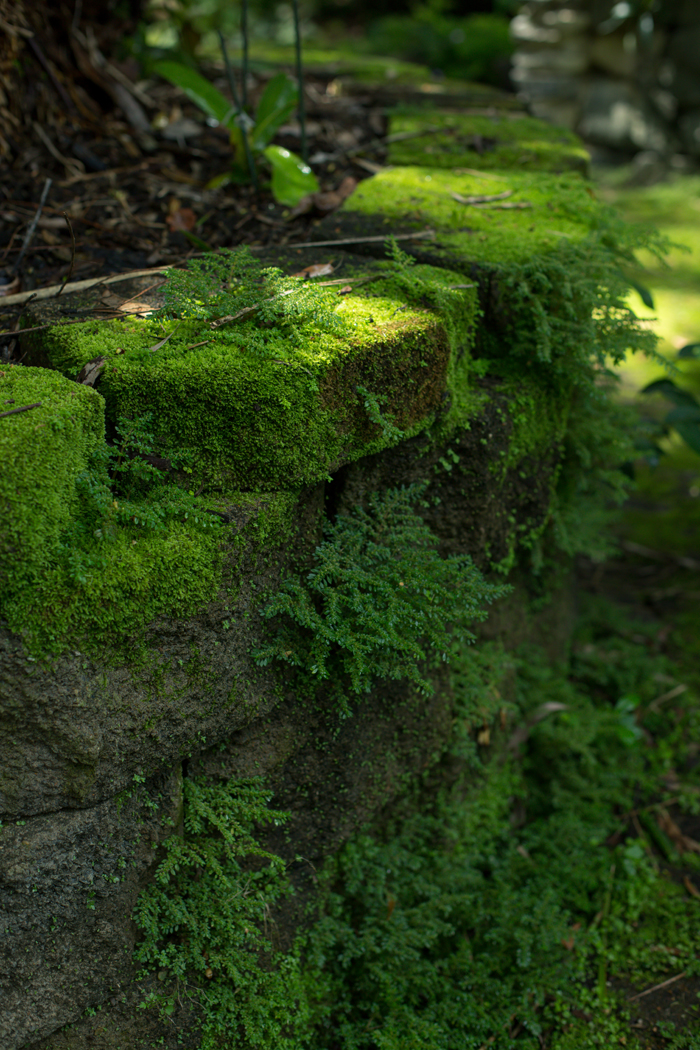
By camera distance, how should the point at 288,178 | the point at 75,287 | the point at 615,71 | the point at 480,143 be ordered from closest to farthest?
the point at 75,287 → the point at 288,178 → the point at 480,143 → the point at 615,71

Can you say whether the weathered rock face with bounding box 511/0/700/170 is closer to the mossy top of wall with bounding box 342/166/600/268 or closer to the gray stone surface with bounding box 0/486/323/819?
the mossy top of wall with bounding box 342/166/600/268

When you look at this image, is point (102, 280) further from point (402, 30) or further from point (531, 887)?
point (402, 30)

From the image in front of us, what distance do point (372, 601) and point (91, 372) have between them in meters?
0.96

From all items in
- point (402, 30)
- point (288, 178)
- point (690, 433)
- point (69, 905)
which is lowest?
point (69, 905)

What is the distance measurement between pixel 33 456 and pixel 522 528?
1.93 meters

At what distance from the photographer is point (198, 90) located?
11.4 feet

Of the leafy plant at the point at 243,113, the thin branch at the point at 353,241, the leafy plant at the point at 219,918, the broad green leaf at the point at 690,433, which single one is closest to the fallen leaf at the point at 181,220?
the leafy plant at the point at 243,113

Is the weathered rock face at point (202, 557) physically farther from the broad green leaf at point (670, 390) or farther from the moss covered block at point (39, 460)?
the broad green leaf at point (670, 390)

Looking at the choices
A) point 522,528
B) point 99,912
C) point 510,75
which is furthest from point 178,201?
point 510,75

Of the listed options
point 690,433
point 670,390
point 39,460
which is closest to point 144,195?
point 39,460

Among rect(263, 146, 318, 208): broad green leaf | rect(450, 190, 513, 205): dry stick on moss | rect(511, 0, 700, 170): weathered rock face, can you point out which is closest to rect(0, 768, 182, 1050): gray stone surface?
rect(263, 146, 318, 208): broad green leaf

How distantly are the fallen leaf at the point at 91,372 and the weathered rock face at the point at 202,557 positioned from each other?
0.07 feet

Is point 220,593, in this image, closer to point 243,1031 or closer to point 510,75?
point 243,1031

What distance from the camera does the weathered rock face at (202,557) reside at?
172cm
